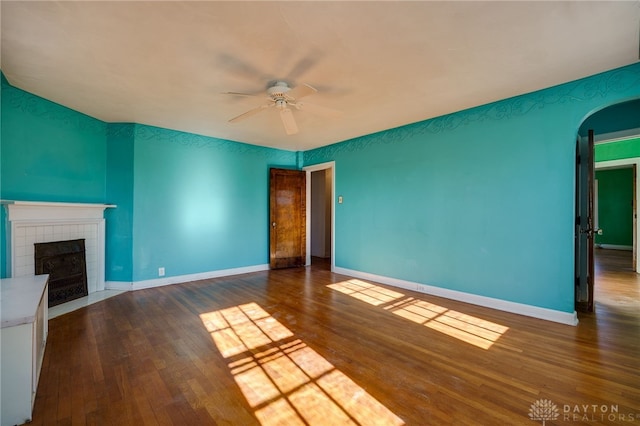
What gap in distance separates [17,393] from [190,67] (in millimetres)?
2700

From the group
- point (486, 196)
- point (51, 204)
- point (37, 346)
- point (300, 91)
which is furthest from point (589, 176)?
point (51, 204)

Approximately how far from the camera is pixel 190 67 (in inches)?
104

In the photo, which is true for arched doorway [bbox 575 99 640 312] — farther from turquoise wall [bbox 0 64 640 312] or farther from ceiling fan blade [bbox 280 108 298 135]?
ceiling fan blade [bbox 280 108 298 135]

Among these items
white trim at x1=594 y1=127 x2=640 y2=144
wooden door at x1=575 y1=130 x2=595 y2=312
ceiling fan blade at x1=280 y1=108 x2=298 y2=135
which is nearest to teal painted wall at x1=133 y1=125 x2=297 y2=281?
ceiling fan blade at x1=280 y1=108 x2=298 y2=135

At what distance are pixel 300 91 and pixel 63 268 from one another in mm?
3828

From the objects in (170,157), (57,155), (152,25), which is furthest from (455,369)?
(57,155)

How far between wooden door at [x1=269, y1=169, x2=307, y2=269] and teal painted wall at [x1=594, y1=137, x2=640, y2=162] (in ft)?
22.9

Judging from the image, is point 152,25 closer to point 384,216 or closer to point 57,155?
point 57,155

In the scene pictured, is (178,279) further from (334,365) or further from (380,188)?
(380,188)

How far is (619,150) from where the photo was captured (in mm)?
6234

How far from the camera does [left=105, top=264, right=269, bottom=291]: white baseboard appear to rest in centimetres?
429

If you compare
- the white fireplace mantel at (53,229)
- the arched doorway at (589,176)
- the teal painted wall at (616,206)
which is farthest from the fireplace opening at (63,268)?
the teal painted wall at (616,206)

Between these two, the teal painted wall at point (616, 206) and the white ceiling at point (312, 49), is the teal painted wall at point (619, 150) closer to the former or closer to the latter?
the teal painted wall at point (616, 206)

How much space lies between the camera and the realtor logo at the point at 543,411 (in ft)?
5.44
